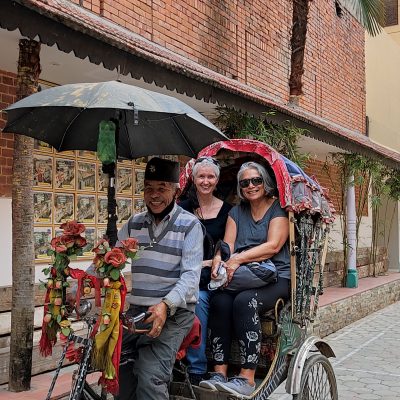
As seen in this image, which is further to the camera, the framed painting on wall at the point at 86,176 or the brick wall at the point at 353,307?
the brick wall at the point at 353,307

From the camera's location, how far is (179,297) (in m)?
3.36

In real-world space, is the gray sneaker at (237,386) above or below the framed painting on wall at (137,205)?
below

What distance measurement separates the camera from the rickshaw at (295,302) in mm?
4066

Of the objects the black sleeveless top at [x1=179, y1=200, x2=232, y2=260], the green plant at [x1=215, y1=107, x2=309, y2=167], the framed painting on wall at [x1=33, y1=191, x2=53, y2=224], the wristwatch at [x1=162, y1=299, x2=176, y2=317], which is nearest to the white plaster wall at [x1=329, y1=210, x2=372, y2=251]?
the green plant at [x1=215, y1=107, x2=309, y2=167]

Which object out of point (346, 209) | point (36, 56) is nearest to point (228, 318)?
point (36, 56)

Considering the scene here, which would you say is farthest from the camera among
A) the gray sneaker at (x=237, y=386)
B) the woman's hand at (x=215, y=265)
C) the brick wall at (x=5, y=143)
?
the brick wall at (x=5, y=143)

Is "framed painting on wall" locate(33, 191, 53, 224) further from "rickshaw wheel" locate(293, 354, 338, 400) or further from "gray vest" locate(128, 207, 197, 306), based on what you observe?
"rickshaw wheel" locate(293, 354, 338, 400)

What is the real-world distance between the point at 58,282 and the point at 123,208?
5.09 metres

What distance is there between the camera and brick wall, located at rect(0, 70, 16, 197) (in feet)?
20.4

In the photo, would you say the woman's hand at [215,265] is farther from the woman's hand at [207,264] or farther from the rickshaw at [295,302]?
the rickshaw at [295,302]

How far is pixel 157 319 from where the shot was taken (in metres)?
3.25

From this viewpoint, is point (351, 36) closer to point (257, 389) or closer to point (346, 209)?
point (346, 209)

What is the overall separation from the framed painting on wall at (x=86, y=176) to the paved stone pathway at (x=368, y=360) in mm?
3263

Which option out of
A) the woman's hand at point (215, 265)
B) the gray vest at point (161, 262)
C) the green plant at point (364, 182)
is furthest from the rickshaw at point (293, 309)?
the green plant at point (364, 182)
